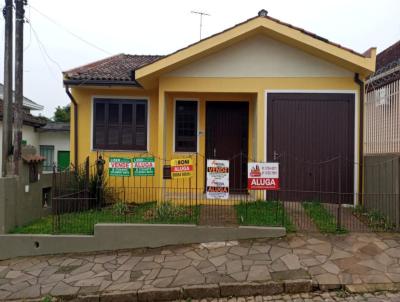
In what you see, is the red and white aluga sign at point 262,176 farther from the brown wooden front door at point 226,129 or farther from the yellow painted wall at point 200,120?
the brown wooden front door at point 226,129

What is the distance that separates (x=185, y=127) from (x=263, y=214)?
3.84m

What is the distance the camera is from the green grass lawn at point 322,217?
6.82 m

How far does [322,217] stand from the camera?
748 centimetres

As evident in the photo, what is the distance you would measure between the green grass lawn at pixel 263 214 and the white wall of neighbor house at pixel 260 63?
3.13 m

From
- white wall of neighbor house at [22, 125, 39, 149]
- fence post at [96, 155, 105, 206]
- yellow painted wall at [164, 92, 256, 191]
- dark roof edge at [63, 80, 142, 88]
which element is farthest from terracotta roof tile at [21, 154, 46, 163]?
white wall of neighbor house at [22, 125, 39, 149]

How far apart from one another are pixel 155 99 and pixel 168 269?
5.93 metres

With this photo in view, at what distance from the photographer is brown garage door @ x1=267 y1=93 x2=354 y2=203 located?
871 centimetres

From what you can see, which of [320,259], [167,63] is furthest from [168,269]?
[167,63]

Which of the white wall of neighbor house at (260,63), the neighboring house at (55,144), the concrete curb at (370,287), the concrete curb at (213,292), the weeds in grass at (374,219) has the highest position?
the white wall of neighbor house at (260,63)

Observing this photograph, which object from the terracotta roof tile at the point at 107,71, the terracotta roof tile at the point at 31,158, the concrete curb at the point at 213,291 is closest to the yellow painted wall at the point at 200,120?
the terracotta roof tile at the point at 107,71

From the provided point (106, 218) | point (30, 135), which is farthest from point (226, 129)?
point (30, 135)

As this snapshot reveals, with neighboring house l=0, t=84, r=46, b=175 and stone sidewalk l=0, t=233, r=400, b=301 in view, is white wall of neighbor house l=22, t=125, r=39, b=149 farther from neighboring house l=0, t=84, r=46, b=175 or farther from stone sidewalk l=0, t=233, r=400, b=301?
stone sidewalk l=0, t=233, r=400, b=301

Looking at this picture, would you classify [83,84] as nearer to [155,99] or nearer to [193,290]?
[155,99]

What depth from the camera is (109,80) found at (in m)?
9.98
